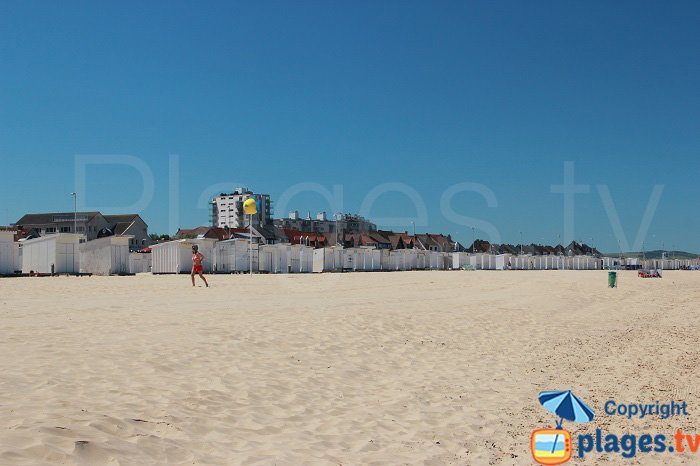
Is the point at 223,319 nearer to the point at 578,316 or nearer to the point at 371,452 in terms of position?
the point at 371,452

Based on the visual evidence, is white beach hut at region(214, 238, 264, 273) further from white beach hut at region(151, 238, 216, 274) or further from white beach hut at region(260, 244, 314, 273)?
white beach hut at region(260, 244, 314, 273)

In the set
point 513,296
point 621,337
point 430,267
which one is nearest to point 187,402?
point 621,337

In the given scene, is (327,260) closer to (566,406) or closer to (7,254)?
(7,254)

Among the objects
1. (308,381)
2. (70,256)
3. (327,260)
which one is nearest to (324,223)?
(327,260)

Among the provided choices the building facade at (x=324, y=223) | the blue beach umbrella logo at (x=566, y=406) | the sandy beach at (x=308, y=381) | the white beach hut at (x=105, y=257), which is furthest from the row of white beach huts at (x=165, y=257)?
the building facade at (x=324, y=223)

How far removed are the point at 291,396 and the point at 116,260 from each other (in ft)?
96.9

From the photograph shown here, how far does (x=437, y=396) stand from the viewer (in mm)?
6902

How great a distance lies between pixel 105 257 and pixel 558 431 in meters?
31.6

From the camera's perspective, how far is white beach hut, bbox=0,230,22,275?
28.4 m

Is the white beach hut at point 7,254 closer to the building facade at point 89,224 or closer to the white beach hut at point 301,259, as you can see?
the white beach hut at point 301,259

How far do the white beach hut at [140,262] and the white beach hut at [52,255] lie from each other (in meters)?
6.49

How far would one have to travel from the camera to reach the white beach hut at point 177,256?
3488 cm

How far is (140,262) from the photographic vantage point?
39469 millimetres

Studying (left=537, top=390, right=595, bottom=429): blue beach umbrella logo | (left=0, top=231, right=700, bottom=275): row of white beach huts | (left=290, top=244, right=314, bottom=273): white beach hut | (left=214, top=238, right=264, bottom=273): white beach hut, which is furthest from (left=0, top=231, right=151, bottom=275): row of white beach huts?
(left=537, top=390, right=595, bottom=429): blue beach umbrella logo
